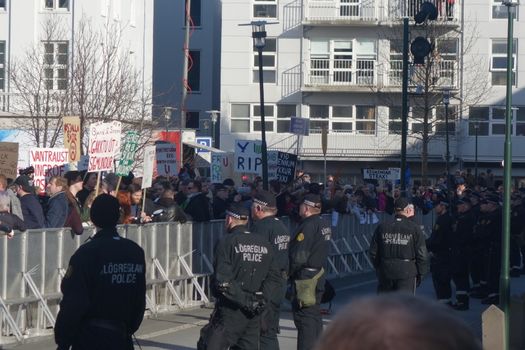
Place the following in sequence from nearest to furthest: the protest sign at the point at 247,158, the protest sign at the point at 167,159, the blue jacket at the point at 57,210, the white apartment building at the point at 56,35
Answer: the blue jacket at the point at 57,210
the protest sign at the point at 167,159
the protest sign at the point at 247,158
the white apartment building at the point at 56,35

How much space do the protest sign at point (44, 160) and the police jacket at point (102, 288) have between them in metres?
13.4

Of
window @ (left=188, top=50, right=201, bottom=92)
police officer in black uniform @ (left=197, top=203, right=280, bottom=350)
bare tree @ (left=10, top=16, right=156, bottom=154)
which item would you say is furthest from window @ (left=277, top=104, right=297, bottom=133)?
police officer in black uniform @ (left=197, top=203, right=280, bottom=350)

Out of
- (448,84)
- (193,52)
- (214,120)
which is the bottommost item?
(214,120)

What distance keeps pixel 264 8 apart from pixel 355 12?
14.3ft

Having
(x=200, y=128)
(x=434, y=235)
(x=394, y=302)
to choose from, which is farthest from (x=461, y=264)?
(x=200, y=128)

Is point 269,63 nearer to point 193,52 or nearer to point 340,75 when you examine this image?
point 340,75

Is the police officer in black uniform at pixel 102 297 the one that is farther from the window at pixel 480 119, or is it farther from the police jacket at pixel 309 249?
the window at pixel 480 119

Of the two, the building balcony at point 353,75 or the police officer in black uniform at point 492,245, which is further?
the building balcony at point 353,75

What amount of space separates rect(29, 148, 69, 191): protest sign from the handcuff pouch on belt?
384 inches

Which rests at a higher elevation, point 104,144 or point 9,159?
point 104,144

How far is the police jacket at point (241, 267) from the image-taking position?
9.80 m

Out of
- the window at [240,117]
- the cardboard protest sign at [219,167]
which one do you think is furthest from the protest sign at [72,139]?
the window at [240,117]

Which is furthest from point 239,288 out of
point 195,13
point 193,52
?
point 195,13

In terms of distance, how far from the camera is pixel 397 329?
5.92 ft
